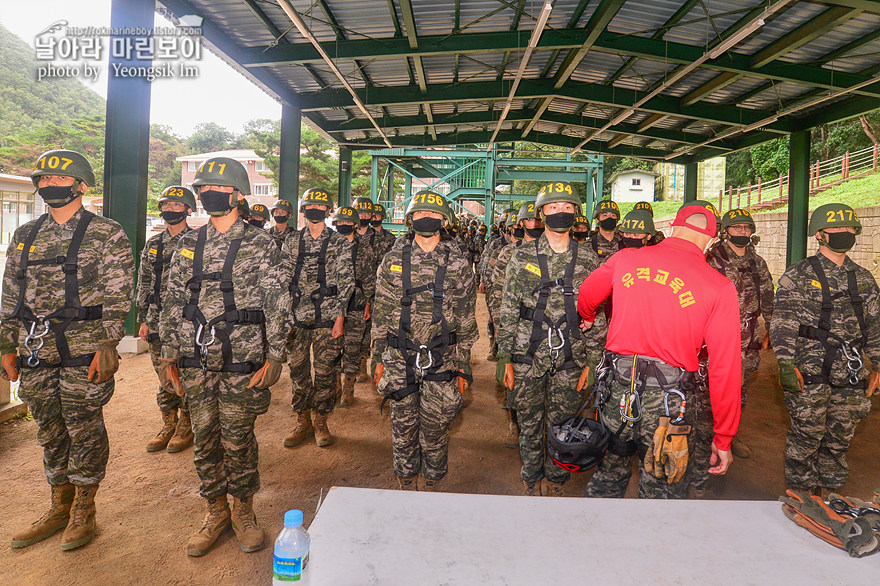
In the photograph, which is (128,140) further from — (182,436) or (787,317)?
(787,317)

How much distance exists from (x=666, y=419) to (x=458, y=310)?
1741mm

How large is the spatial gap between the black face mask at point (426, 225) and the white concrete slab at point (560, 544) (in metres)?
2.52

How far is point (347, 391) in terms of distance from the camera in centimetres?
688

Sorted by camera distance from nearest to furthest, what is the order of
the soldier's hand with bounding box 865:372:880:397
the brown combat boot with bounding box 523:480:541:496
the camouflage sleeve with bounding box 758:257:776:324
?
the soldier's hand with bounding box 865:372:880:397
the brown combat boot with bounding box 523:480:541:496
the camouflage sleeve with bounding box 758:257:776:324

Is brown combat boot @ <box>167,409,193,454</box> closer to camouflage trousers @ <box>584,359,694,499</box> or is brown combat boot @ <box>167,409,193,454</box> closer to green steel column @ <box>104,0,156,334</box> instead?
green steel column @ <box>104,0,156,334</box>

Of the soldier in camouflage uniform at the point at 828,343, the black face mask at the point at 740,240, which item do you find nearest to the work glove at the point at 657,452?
the soldier in camouflage uniform at the point at 828,343

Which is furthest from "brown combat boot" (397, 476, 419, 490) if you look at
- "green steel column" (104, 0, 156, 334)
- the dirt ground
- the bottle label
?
"green steel column" (104, 0, 156, 334)

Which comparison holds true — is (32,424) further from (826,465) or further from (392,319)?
(826,465)

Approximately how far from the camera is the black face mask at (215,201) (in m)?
3.50

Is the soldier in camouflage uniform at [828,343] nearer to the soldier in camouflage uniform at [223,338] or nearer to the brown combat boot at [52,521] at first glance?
the soldier in camouflage uniform at [223,338]

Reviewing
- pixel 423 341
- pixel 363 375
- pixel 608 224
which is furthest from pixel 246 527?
pixel 608 224

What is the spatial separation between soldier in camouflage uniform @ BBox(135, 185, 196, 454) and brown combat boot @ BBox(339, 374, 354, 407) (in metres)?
2.04

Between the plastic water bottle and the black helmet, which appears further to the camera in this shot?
the black helmet

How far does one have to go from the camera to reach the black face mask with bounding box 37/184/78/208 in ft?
11.5
